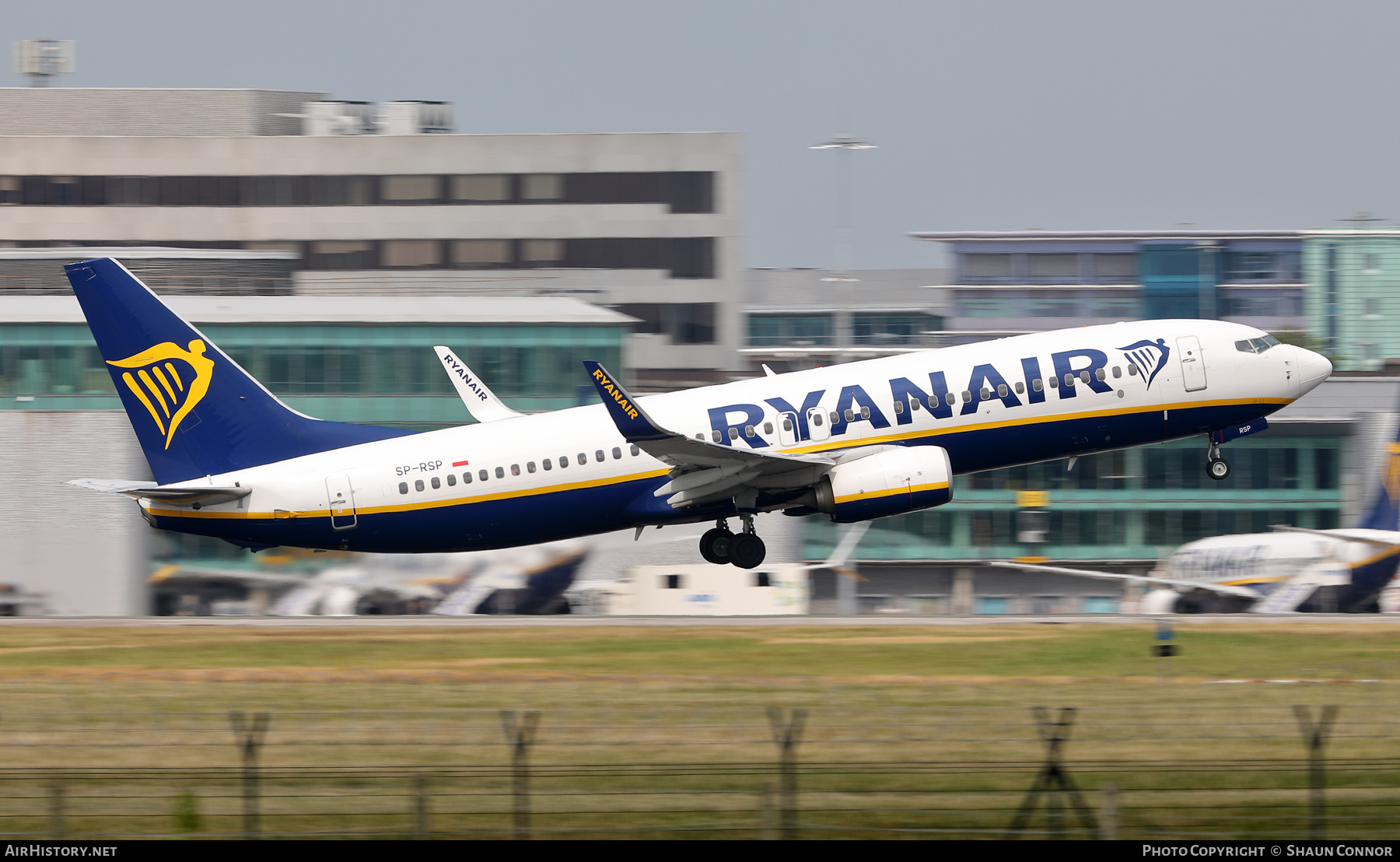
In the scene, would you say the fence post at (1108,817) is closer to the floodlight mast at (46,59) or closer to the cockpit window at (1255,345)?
the cockpit window at (1255,345)

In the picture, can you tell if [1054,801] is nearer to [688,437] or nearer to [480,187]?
[688,437]

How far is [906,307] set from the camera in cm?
19538

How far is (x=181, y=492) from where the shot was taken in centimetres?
4344

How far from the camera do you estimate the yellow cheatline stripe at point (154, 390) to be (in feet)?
150

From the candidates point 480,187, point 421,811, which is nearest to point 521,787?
point 421,811

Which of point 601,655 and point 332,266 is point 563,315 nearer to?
point 601,655

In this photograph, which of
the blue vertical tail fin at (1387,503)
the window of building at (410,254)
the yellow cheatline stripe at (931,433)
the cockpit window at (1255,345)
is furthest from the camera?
the window of building at (410,254)

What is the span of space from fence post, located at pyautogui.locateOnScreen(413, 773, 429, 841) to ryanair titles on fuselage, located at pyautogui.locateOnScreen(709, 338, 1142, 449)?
63.1ft

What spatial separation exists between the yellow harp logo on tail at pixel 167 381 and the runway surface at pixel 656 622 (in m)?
15.6

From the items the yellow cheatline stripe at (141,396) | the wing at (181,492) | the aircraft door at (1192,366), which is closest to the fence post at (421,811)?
the wing at (181,492)

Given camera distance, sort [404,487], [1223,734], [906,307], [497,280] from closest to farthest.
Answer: [1223,734] → [404,487] → [497,280] → [906,307]

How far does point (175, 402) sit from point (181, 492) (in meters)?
3.44
